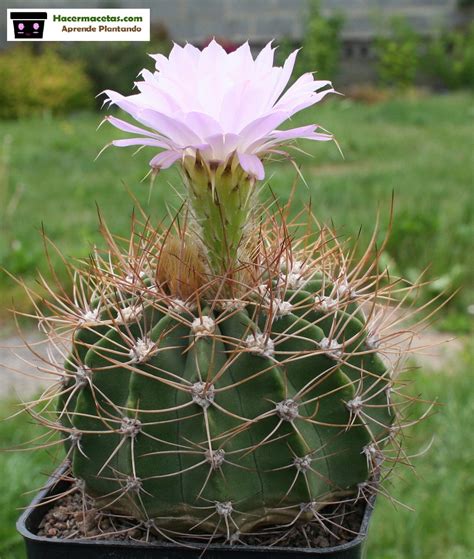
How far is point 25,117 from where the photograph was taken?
1056cm

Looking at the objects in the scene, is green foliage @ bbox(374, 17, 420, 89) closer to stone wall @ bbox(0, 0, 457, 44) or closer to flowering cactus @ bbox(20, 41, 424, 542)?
stone wall @ bbox(0, 0, 457, 44)

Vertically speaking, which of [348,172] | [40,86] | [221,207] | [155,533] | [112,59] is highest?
[221,207]

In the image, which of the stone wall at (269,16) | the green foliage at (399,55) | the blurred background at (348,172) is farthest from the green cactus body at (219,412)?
the stone wall at (269,16)

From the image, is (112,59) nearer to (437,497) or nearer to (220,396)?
(437,497)

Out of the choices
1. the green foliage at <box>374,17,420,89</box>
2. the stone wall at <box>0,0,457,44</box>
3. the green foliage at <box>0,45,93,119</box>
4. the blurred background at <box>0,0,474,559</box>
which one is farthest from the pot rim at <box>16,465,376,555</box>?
the stone wall at <box>0,0,457,44</box>

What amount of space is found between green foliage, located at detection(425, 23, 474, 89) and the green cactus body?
12429mm

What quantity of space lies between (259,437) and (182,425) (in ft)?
0.31

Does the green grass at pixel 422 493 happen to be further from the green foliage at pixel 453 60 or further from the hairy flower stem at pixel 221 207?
the green foliage at pixel 453 60

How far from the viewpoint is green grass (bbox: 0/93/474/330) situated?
13.0 feet

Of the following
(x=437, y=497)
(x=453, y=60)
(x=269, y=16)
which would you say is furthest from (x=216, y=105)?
(x=269, y=16)

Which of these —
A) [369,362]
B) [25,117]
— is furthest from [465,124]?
[369,362]

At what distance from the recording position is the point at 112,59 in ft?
39.1

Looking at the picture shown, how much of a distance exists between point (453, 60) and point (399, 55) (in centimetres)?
102

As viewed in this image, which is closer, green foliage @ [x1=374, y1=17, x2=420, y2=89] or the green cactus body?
the green cactus body
